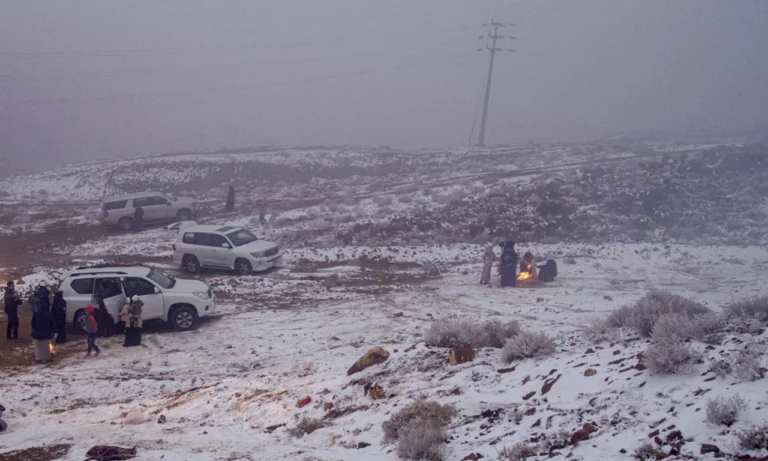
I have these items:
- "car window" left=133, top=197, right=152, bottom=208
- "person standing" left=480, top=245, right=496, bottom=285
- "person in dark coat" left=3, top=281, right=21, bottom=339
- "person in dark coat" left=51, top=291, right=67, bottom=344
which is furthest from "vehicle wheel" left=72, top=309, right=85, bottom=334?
"car window" left=133, top=197, right=152, bottom=208

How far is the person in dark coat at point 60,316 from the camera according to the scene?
14102 mm

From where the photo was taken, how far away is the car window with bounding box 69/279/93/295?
14648 mm

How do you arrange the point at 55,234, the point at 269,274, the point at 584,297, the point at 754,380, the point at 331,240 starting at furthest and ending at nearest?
the point at 55,234 < the point at 331,240 < the point at 269,274 < the point at 584,297 < the point at 754,380

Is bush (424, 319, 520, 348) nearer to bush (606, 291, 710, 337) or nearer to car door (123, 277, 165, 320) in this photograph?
bush (606, 291, 710, 337)

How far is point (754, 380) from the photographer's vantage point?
19.4 ft

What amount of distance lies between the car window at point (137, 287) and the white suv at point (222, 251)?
5.90 m

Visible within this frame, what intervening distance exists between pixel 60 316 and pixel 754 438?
46.5 ft

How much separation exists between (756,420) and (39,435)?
875 cm

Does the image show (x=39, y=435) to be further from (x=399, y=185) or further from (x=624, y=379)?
(x=399, y=185)

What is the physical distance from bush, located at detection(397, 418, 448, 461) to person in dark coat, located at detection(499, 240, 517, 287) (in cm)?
1205

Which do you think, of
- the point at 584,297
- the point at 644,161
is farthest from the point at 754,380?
the point at 644,161

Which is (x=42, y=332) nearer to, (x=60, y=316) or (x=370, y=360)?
(x=60, y=316)

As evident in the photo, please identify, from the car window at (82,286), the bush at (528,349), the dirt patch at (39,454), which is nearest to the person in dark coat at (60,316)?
the car window at (82,286)

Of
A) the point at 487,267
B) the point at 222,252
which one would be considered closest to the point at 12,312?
the point at 222,252
